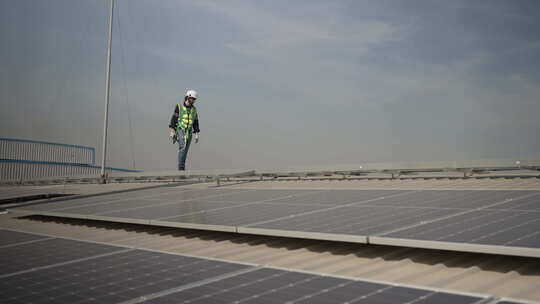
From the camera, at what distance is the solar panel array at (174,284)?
373cm

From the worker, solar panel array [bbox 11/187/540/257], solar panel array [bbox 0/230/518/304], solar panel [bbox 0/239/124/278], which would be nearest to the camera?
solar panel array [bbox 0/230/518/304]

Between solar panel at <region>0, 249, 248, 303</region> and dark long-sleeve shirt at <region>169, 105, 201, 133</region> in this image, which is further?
dark long-sleeve shirt at <region>169, 105, 201, 133</region>

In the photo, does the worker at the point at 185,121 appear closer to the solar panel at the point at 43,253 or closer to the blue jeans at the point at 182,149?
the blue jeans at the point at 182,149

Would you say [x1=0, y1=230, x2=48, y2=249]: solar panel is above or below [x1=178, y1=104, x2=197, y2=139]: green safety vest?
below

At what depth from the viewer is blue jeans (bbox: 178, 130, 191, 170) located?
18462 millimetres

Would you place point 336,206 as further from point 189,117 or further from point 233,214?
point 189,117

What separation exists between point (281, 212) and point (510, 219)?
9.95ft

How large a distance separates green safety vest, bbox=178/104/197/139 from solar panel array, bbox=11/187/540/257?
8246mm

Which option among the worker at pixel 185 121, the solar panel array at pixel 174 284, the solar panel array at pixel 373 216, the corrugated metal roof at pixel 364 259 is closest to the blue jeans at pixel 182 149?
the worker at pixel 185 121

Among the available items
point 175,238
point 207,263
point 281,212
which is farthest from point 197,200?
point 207,263

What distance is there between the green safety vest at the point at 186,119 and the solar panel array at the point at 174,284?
12316 millimetres

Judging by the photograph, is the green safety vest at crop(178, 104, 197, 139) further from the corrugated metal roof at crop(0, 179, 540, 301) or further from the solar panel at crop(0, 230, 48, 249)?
the corrugated metal roof at crop(0, 179, 540, 301)

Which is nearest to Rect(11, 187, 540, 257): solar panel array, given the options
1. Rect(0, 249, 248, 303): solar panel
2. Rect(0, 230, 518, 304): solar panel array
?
Rect(0, 230, 518, 304): solar panel array

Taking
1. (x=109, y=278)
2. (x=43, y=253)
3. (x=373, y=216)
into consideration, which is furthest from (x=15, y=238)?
(x=373, y=216)
